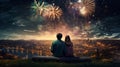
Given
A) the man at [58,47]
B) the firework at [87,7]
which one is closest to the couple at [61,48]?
the man at [58,47]

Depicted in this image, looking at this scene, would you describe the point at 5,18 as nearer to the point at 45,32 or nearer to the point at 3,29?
the point at 3,29

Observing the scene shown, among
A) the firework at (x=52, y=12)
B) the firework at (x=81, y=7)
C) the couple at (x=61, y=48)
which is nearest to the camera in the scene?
the couple at (x=61, y=48)

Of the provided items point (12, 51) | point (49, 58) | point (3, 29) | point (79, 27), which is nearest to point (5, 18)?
point (3, 29)

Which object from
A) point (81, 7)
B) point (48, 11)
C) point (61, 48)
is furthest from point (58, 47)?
point (81, 7)

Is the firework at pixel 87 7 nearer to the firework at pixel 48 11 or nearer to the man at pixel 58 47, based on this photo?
the firework at pixel 48 11

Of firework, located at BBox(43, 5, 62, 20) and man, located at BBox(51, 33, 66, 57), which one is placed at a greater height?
firework, located at BBox(43, 5, 62, 20)

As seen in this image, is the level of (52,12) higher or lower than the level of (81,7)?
lower

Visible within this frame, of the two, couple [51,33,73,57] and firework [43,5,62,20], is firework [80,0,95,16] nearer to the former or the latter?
firework [43,5,62,20]

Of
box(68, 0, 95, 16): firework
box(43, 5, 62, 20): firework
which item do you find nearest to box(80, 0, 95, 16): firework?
box(68, 0, 95, 16): firework

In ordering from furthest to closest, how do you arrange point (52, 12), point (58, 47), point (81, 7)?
point (81, 7) < point (52, 12) < point (58, 47)

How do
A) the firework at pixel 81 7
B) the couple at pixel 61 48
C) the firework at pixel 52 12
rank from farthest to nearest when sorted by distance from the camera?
1. the firework at pixel 81 7
2. the firework at pixel 52 12
3. the couple at pixel 61 48

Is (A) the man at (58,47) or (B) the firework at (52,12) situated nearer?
(A) the man at (58,47)

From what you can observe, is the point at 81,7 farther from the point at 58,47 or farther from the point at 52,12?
the point at 58,47

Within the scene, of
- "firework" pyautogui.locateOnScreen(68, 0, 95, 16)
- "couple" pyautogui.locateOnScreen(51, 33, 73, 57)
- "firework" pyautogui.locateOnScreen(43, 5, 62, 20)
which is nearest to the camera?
"couple" pyautogui.locateOnScreen(51, 33, 73, 57)
